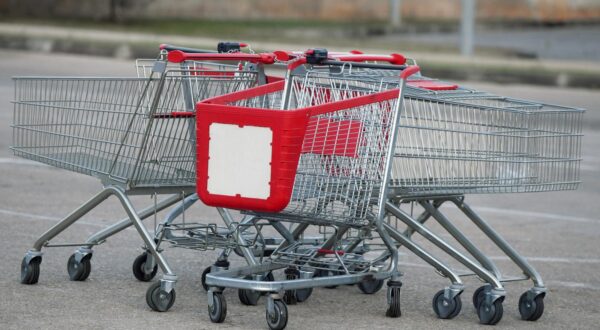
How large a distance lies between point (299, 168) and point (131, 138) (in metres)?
0.93

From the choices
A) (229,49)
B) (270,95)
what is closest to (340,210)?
(270,95)

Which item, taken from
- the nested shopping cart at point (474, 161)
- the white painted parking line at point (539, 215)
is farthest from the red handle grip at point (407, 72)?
the white painted parking line at point (539, 215)

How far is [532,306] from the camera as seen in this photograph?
6031 mm

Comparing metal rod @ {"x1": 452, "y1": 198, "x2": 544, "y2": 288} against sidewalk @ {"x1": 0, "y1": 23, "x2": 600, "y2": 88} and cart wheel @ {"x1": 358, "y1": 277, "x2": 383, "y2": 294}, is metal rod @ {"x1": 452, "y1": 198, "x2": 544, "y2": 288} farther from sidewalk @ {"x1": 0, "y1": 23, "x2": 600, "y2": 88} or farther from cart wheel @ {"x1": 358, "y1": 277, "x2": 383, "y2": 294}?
sidewalk @ {"x1": 0, "y1": 23, "x2": 600, "y2": 88}

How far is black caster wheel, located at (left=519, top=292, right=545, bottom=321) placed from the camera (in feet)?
19.8

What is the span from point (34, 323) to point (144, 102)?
48.8 inches

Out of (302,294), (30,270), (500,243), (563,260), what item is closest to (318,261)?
(302,294)

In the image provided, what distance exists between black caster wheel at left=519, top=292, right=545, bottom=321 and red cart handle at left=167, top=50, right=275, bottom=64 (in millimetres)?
1684

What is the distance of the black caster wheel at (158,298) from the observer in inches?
226

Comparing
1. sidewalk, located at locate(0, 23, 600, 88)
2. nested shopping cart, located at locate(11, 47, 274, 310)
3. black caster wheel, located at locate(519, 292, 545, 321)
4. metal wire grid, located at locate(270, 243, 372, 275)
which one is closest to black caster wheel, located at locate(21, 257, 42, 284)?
nested shopping cart, located at locate(11, 47, 274, 310)

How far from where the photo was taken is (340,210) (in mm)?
5633

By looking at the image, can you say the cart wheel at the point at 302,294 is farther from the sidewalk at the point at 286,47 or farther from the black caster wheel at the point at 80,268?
the sidewalk at the point at 286,47

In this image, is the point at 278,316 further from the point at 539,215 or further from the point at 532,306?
the point at 539,215

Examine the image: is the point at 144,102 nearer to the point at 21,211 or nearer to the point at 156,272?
the point at 156,272
